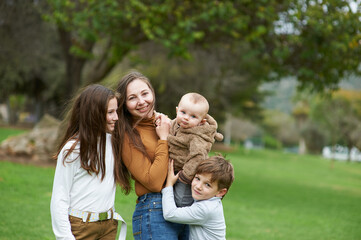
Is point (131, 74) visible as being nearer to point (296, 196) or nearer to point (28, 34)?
point (296, 196)

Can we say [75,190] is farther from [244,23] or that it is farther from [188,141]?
[244,23]

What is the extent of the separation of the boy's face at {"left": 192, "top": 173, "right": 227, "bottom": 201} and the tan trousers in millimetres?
605

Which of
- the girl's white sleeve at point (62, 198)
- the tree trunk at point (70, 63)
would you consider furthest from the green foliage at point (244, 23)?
the girl's white sleeve at point (62, 198)

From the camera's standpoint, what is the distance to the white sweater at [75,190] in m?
2.33

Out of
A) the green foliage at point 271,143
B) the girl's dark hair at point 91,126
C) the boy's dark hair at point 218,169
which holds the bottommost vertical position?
the green foliage at point 271,143

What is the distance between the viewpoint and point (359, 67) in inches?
431

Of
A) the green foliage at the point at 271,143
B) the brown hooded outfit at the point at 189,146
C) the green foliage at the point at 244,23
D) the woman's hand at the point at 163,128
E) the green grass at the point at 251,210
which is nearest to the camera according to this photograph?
the brown hooded outfit at the point at 189,146

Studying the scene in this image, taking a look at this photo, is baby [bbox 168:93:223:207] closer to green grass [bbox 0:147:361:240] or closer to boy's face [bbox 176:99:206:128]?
boy's face [bbox 176:99:206:128]

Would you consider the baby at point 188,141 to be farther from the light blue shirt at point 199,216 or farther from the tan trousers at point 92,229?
the tan trousers at point 92,229

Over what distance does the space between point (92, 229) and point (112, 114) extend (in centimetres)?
74

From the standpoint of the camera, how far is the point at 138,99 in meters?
2.73

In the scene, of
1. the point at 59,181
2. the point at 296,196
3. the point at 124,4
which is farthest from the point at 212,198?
the point at 296,196

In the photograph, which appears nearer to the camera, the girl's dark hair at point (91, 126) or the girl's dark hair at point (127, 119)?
the girl's dark hair at point (91, 126)

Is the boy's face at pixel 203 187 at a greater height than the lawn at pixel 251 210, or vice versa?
the boy's face at pixel 203 187
